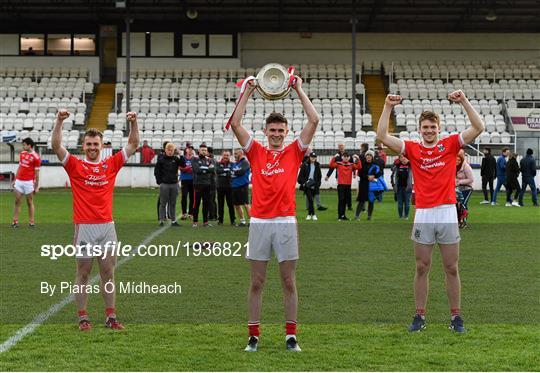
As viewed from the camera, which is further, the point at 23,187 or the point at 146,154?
the point at 146,154

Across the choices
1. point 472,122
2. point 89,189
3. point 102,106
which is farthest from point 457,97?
point 102,106

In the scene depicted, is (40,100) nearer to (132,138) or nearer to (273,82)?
(132,138)

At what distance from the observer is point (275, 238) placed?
7.96 meters

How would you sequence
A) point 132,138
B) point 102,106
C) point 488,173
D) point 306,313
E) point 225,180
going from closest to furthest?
point 132,138 < point 306,313 < point 225,180 < point 488,173 < point 102,106

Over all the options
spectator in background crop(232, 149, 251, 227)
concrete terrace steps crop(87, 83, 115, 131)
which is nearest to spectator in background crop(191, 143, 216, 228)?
spectator in background crop(232, 149, 251, 227)

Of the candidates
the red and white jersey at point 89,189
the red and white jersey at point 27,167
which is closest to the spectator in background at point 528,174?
the red and white jersey at point 27,167

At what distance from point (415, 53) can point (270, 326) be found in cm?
4620

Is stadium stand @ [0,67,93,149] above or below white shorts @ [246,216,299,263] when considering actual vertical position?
above

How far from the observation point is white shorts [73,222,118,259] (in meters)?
8.88

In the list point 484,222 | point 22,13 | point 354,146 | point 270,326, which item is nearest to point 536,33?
point 354,146

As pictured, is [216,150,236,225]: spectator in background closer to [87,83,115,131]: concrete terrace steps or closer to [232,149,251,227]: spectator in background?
[232,149,251,227]: spectator in background

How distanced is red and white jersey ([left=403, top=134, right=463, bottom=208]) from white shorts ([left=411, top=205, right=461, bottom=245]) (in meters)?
0.06

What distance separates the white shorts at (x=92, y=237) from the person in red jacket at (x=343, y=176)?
14.2 meters

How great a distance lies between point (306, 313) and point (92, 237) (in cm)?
226
